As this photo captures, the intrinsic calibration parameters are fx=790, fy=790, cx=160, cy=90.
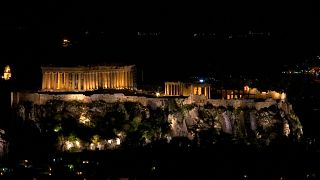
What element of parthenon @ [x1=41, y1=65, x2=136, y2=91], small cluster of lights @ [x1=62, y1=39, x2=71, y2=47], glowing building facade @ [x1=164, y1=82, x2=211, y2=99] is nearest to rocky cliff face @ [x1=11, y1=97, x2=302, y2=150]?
glowing building facade @ [x1=164, y1=82, x2=211, y2=99]

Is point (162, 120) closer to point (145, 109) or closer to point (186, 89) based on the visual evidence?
point (145, 109)

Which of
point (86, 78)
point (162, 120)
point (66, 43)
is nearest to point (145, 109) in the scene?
point (162, 120)

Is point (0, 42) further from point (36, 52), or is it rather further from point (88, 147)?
point (88, 147)

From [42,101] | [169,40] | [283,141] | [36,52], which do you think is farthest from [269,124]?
[169,40]

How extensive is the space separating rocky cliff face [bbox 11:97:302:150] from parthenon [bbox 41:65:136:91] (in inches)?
368

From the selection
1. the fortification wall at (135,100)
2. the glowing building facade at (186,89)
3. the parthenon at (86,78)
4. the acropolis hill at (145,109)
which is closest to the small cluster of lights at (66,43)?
the acropolis hill at (145,109)

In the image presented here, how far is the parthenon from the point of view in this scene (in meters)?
92.1

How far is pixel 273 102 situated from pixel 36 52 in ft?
134

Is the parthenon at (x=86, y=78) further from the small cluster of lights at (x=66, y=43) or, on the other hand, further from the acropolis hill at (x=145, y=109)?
the small cluster of lights at (x=66, y=43)

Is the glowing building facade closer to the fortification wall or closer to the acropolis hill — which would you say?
the acropolis hill

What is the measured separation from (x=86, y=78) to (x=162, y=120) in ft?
40.5

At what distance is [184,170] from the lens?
71.8 meters

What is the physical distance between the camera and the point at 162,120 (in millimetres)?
87250

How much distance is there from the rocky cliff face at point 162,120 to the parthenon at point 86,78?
935 centimetres
